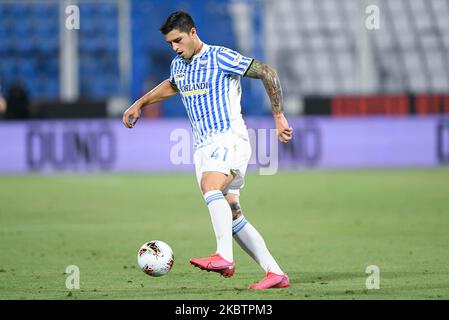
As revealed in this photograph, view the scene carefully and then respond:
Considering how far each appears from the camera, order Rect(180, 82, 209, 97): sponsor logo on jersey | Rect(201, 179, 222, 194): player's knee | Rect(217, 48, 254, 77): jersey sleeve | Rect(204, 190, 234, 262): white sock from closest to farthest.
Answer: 1. Rect(204, 190, 234, 262): white sock
2. Rect(201, 179, 222, 194): player's knee
3. Rect(217, 48, 254, 77): jersey sleeve
4. Rect(180, 82, 209, 97): sponsor logo on jersey

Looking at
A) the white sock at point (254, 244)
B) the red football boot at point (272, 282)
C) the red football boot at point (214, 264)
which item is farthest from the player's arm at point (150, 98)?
the red football boot at point (272, 282)

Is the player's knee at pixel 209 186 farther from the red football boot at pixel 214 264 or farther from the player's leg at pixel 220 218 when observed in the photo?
the red football boot at pixel 214 264

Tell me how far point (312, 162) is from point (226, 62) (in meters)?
13.2

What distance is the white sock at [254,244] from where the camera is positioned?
720 centimetres

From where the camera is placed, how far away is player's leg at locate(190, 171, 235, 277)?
693cm

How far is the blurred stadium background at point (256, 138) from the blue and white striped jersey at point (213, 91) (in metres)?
1.14

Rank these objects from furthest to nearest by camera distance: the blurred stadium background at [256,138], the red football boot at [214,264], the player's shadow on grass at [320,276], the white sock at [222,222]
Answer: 1. the blurred stadium background at [256,138]
2. the player's shadow on grass at [320,276]
3. the white sock at [222,222]
4. the red football boot at [214,264]

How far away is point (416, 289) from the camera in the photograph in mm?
7117

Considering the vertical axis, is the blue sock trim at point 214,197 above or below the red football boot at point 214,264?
above

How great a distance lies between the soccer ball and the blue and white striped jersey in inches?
30.1

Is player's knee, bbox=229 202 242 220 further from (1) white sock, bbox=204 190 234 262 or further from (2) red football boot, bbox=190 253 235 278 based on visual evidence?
(2) red football boot, bbox=190 253 235 278

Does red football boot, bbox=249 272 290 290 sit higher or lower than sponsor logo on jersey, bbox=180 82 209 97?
lower

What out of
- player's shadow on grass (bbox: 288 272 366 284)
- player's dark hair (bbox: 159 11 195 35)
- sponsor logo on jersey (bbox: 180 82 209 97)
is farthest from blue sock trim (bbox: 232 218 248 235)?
player's dark hair (bbox: 159 11 195 35)
